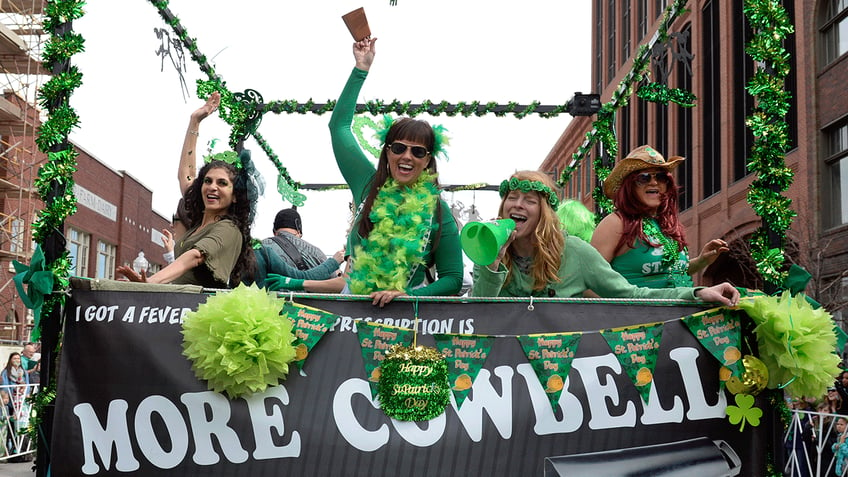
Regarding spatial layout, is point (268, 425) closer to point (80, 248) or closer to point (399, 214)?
point (399, 214)

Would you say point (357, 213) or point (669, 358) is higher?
point (357, 213)

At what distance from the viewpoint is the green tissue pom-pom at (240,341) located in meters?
2.75

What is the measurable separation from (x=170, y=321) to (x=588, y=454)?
5.71ft

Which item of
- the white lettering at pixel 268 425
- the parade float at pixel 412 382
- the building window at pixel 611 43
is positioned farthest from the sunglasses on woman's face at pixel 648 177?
the building window at pixel 611 43

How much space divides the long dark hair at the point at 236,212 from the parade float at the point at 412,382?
76cm

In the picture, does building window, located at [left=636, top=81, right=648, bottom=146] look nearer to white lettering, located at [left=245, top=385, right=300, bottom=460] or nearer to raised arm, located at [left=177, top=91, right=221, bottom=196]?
raised arm, located at [left=177, top=91, right=221, bottom=196]

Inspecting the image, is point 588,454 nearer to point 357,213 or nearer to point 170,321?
point 357,213

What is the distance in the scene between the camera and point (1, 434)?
31.2 ft

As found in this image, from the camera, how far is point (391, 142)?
135 inches

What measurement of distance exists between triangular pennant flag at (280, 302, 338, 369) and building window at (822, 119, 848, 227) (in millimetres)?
14637

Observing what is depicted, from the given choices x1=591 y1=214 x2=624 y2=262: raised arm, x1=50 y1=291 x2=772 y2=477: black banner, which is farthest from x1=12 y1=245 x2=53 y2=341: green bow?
x1=591 y1=214 x2=624 y2=262: raised arm

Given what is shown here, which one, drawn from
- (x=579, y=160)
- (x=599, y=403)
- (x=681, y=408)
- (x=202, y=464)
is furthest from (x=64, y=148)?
(x=579, y=160)

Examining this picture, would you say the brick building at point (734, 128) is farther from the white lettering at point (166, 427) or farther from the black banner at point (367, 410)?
the white lettering at point (166, 427)

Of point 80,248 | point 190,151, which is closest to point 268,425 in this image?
point 190,151
